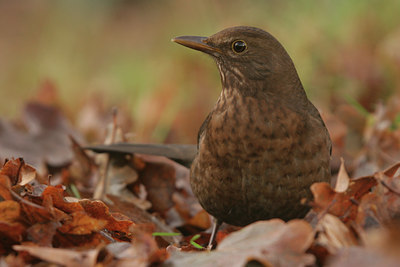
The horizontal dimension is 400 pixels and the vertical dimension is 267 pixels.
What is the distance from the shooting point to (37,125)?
16.6 ft

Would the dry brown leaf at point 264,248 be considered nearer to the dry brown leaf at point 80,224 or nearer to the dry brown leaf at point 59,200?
the dry brown leaf at point 80,224

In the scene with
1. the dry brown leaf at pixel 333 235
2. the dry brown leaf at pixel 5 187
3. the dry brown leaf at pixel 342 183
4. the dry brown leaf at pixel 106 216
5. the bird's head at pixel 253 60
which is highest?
the bird's head at pixel 253 60

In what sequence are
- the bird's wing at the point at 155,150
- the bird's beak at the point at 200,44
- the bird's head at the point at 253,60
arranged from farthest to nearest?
the bird's wing at the point at 155,150, the bird's beak at the point at 200,44, the bird's head at the point at 253,60

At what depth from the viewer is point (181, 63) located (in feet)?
27.7

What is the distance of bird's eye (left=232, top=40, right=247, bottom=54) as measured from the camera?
3.42 m

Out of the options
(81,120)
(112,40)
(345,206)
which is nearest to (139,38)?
(112,40)

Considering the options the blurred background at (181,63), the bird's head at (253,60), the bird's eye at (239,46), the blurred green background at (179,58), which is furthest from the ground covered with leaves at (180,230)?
the blurred green background at (179,58)

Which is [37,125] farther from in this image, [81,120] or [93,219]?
[93,219]

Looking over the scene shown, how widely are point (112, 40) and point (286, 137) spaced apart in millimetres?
9669

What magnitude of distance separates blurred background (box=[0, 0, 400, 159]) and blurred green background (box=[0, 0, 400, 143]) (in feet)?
0.04

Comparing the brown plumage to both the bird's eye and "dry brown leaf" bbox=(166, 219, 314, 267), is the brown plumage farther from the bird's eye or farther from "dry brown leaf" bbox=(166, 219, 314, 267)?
"dry brown leaf" bbox=(166, 219, 314, 267)

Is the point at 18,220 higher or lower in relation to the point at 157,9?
lower

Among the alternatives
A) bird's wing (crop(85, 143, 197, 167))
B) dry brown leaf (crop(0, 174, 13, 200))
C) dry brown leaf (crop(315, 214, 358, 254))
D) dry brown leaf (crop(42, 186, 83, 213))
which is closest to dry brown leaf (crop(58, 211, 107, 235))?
dry brown leaf (crop(42, 186, 83, 213))

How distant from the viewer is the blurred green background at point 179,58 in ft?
20.1
